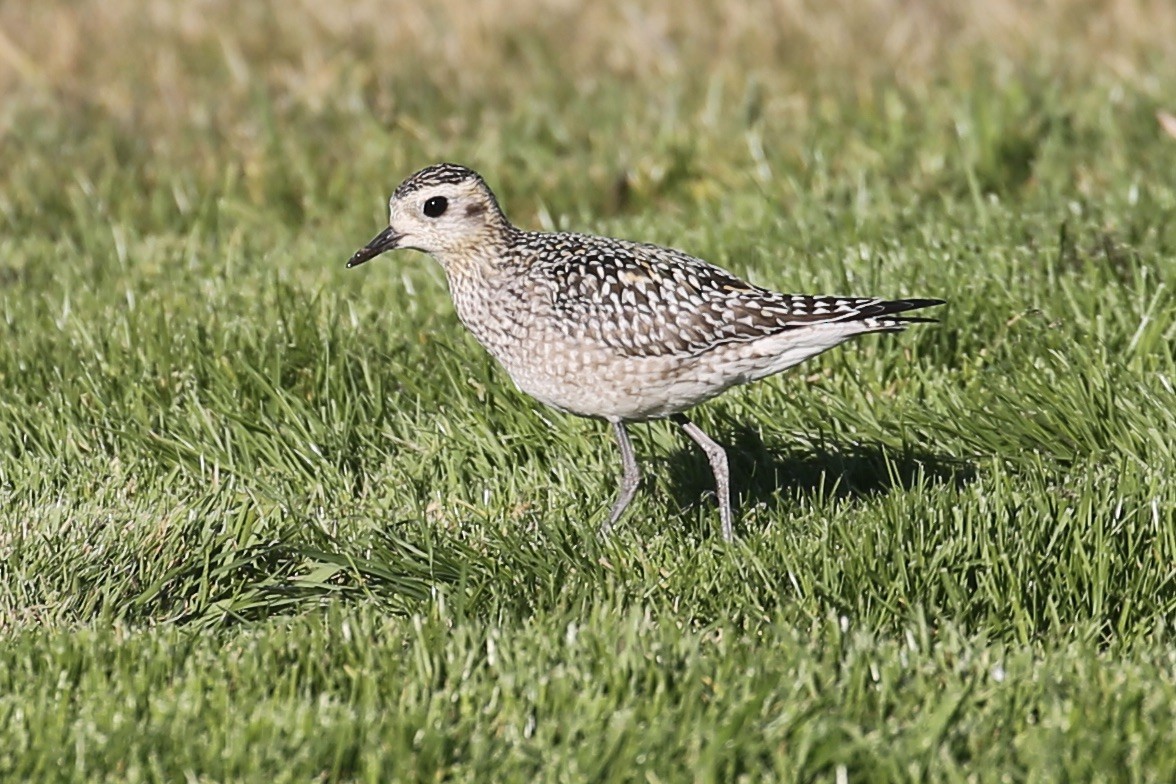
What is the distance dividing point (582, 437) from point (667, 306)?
1020 millimetres

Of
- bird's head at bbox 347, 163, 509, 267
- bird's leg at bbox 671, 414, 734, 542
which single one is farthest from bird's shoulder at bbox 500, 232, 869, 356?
bird's leg at bbox 671, 414, 734, 542

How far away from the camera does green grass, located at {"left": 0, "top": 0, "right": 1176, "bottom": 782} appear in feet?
14.8

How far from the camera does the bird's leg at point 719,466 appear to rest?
19.2ft

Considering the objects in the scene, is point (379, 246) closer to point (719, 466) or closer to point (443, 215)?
point (443, 215)

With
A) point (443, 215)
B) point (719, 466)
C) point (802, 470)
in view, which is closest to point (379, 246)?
point (443, 215)

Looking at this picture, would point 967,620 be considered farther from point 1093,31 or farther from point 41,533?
point 1093,31

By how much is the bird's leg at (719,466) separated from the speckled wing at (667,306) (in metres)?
0.50

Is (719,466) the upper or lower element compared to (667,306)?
lower

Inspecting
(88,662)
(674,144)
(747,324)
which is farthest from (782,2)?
(88,662)

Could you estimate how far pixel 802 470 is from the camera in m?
6.57

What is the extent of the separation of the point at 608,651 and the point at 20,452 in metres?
3.03

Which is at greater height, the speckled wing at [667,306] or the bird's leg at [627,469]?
the speckled wing at [667,306]

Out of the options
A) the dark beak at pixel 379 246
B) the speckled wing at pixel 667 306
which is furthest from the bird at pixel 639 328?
the dark beak at pixel 379 246

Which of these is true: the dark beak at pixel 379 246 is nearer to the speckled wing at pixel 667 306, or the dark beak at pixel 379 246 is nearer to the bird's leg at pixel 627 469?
the speckled wing at pixel 667 306
